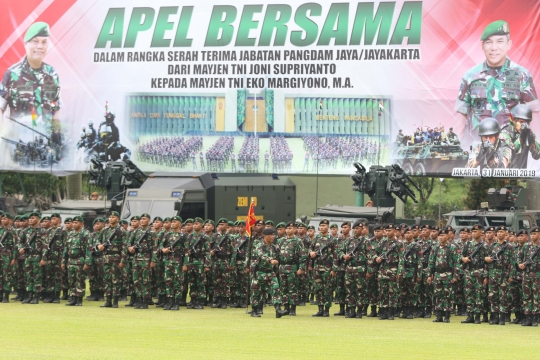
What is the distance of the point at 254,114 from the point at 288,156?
1.38 meters

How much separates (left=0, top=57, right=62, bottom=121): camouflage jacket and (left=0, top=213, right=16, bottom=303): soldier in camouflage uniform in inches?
404

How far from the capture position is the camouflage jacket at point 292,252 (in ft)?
54.1

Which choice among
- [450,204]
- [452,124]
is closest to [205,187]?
[452,124]

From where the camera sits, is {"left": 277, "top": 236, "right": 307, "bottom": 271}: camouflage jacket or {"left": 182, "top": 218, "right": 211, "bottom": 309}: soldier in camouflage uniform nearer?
{"left": 277, "top": 236, "right": 307, "bottom": 271}: camouflage jacket

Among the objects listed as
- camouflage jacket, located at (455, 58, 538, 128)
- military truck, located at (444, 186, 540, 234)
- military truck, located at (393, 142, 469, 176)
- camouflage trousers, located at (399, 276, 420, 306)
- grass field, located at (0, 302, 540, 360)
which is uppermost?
camouflage jacket, located at (455, 58, 538, 128)

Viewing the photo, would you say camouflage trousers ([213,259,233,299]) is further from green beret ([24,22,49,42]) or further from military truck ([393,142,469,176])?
green beret ([24,22,49,42])

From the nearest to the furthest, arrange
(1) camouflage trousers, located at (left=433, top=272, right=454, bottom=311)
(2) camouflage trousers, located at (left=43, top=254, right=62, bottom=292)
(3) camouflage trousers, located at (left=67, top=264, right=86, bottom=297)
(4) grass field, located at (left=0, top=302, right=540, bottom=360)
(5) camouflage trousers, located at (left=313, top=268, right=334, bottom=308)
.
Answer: (4) grass field, located at (left=0, top=302, right=540, bottom=360)
(1) camouflage trousers, located at (left=433, top=272, right=454, bottom=311)
(5) camouflage trousers, located at (left=313, top=268, right=334, bottom=308)
(3) camouflage trousers, located at (left=67, top=264, right=86, bottom=297)
(2) camouflage trousers, located at (left=43, top=254, right=62, bottom=292)

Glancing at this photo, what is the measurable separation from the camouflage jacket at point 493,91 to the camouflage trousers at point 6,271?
11.8 m

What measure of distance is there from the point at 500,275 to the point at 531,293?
1.81 feet

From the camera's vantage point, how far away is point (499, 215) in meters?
22.0

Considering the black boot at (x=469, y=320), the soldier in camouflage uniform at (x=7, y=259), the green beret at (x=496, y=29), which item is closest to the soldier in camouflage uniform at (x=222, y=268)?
the soldier in camouflage uniform at (x=7, y=259)

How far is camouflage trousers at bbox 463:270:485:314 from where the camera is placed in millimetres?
16203

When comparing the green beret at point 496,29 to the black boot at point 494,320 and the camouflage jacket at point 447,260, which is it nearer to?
the camouflage jacket at point 447,260

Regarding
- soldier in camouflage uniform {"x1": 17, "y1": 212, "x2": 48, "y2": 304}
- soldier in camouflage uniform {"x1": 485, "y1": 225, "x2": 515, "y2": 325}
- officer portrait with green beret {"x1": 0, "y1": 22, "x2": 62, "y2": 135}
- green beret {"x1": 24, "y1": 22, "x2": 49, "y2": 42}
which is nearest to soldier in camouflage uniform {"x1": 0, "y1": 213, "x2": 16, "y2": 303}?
soldier in camouflage uniform {"x1": 17, "y1": 212, "x2": 48, "y2": 304}
